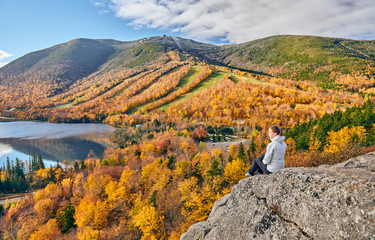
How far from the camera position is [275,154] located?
7.52 m

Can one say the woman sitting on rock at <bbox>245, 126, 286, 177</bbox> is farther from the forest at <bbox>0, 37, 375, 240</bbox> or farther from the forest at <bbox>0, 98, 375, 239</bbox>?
the forest at <bbox>0, 37, 375, 240</bbox>

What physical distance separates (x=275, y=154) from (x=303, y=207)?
7.35 ft

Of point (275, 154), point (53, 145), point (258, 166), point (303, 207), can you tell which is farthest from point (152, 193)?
point (53, 145)

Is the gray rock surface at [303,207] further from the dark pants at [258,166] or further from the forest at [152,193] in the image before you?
the forest at [152,193]

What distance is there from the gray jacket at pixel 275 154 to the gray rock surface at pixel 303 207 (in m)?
0.42

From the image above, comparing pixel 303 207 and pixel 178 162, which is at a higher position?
pixel 303 207

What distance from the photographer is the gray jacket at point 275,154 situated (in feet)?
23.7

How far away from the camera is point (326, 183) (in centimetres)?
555

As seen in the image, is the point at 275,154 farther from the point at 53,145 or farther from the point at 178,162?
the point at 53,145

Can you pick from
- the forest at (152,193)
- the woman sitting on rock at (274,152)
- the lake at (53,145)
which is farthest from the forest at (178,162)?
the woman sitting on rock at (274,152)

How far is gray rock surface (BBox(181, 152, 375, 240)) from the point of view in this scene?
15.4 feet

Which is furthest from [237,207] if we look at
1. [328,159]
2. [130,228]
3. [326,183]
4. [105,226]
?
[105,226]

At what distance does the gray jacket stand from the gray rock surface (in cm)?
42

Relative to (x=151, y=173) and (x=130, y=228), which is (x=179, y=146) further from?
(x=130, y=228)
